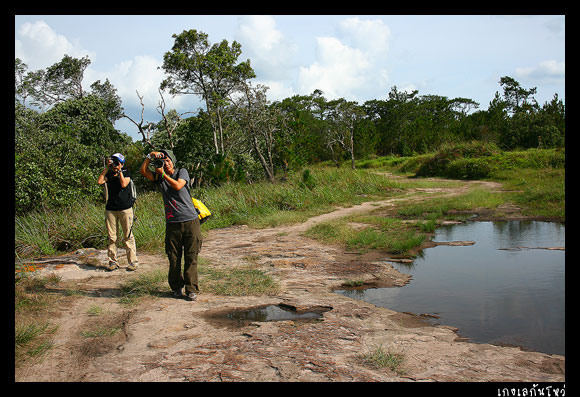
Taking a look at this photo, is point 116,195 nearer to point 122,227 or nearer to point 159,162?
point 122,227

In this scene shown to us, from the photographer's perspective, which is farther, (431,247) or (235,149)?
(235,149)

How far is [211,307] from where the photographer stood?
17.0 feet

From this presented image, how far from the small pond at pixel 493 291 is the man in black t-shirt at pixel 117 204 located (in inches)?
133

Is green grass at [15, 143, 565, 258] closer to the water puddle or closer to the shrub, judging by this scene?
the shrub

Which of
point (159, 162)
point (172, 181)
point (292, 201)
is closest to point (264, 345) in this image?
point (172, 181)

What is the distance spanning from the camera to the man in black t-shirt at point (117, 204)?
21.7 ft

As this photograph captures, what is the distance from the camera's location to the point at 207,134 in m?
21.8

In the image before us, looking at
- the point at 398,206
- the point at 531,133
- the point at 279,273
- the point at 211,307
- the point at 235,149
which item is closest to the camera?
the point at 211,307

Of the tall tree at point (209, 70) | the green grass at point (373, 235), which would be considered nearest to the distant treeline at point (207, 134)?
the tall tree at point (209, 70)

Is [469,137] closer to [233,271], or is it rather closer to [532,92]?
[532,92]

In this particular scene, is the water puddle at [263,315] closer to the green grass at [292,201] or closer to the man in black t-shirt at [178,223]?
the man in black t-shirt at [178,223]

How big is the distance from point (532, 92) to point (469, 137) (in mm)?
15332

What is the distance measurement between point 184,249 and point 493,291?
4094mm
